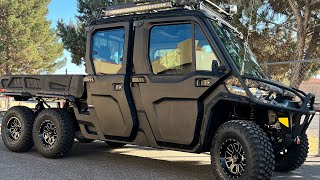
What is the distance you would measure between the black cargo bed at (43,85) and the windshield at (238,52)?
245cm

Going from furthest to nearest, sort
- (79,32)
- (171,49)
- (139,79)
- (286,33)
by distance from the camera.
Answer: (79,32)
(286,33)
(139,79)
(171,49)

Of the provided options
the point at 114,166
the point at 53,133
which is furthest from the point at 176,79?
the point at 53,133

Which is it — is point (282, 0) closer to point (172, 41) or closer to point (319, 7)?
point (319, 7)

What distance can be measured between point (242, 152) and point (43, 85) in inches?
156

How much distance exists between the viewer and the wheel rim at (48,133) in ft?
21.6

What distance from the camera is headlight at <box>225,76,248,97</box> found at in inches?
180

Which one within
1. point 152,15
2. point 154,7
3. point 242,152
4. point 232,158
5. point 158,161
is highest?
point 154,7

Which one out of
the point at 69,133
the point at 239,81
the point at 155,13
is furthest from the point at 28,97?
the point at 239,81

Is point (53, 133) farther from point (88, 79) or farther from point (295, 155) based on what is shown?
point (295, 155)

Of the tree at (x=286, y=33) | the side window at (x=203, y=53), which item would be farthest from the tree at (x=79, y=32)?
the side window at (x=203, y=53)

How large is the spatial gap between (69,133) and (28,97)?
60.3 inches

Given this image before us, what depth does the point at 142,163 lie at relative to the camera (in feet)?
20.9

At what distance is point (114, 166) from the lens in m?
6.06

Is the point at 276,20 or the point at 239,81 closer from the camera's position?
the point at 239,81
